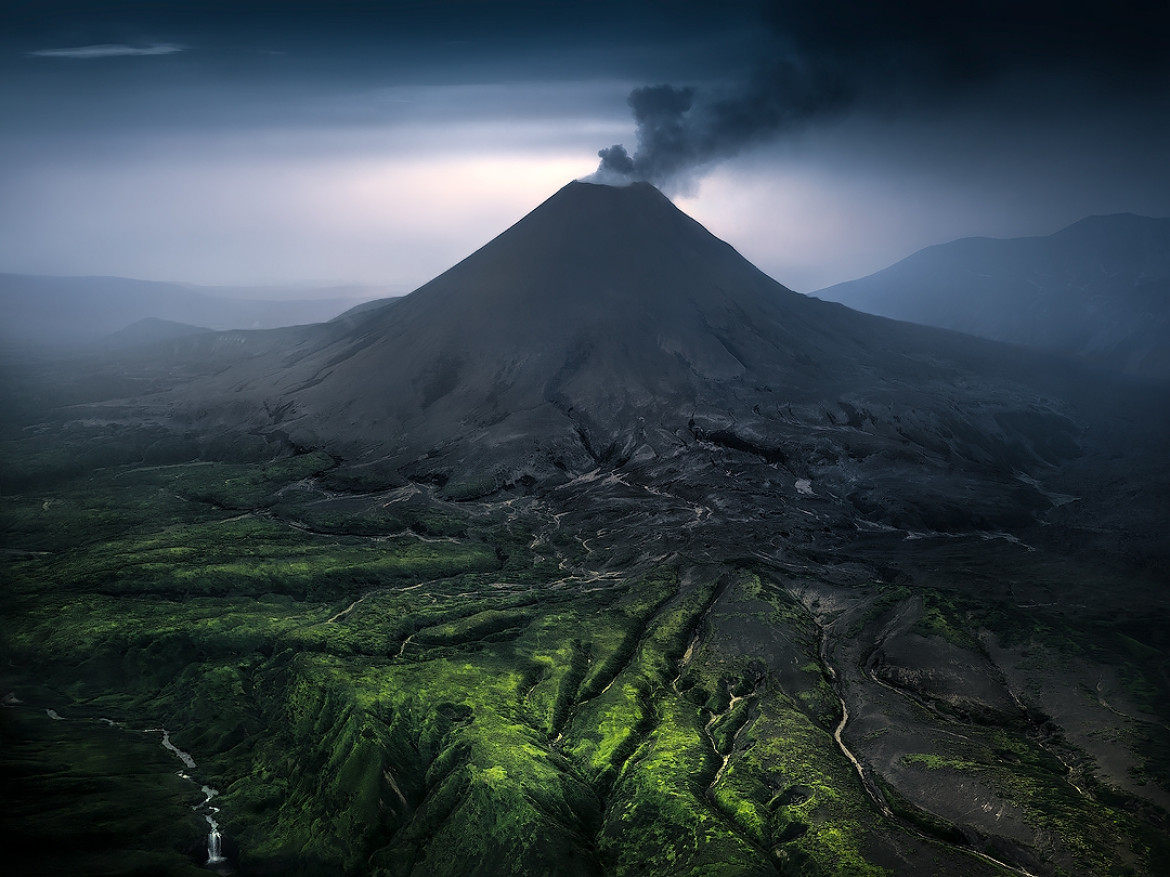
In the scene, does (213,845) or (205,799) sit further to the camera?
(205,799)

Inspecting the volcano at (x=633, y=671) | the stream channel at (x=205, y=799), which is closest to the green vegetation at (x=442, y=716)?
the volcano at (x=633, y=671)

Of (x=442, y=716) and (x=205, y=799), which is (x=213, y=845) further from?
(x=442, y=716)

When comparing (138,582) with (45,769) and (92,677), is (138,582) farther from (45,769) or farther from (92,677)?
(45,769)

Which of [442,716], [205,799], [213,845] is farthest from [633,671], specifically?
[205,799]

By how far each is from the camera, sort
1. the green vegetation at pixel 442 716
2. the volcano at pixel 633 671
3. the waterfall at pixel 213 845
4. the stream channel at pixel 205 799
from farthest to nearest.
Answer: the stream channel at pixel 205 799, the waterfall at pixel 213 845, the volcano at pixel 633 671, the green vegetation at pixel 442 716

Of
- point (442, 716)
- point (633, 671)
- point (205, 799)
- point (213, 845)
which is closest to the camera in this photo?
point (213, 845)

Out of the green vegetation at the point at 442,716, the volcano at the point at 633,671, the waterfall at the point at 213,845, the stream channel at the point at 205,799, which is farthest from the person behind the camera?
the stream channel at the point at 205,799

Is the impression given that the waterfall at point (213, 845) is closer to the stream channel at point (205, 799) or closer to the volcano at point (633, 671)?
the stream channel at point (205, 799)

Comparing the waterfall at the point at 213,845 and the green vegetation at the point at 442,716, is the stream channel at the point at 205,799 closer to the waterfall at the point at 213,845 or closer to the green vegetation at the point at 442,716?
the waterfall at the point at 213,845

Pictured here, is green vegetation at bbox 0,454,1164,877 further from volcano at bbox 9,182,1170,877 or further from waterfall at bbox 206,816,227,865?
waterfall at bbox 206,816,227,865

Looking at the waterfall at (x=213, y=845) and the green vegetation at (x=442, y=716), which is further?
the waterfall at (x=213, y=845)

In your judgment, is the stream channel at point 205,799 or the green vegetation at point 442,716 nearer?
the green vegetation at point 442,716
